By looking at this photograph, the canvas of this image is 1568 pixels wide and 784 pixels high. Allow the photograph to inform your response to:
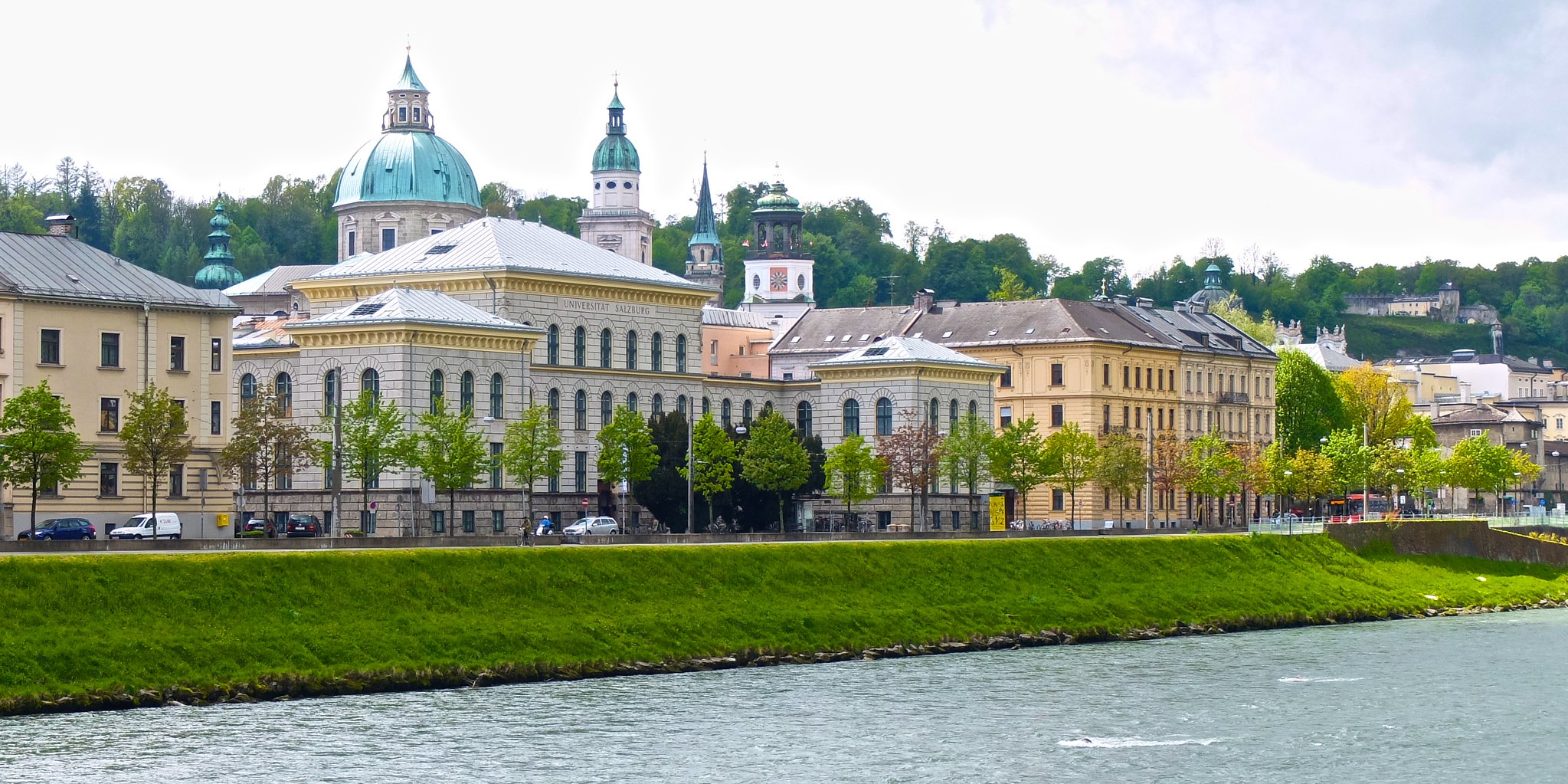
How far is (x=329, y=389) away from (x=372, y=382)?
2199mm

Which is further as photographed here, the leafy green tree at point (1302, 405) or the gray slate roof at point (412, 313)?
the leafy green tree at point (1302, 405)

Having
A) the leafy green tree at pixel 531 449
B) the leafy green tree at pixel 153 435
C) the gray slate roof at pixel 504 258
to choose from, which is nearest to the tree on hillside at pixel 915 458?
the gray slate roof at pixel 504 258

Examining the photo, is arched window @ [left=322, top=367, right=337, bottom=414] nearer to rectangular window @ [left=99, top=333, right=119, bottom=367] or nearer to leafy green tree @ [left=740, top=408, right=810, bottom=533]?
rectangular window @ [left=99, top=333, right=119, bottom=367]

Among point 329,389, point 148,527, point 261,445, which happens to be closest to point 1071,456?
point 329,389

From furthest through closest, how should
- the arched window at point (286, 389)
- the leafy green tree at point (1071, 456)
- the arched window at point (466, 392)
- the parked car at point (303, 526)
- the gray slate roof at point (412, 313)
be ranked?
the leafy green tree at point (1071, 456) → the arched window at point (286, 389) → the arched window at point (466, 392) → the gray slate roof at point (412, 313) → the parked car at point (303, 526)

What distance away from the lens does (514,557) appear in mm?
75312

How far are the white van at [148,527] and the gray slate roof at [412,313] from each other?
61.9 feet

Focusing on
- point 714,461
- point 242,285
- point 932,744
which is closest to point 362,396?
point 714,461

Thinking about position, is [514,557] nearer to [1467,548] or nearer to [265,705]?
[265,705]

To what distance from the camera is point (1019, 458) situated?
418 feet

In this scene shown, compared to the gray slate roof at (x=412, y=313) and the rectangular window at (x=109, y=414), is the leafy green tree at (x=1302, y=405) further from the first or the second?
the rectangular window at (x=109, y=414)

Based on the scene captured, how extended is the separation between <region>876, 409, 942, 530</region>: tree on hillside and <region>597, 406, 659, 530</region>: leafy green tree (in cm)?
1365

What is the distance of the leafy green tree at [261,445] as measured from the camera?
95.7 m

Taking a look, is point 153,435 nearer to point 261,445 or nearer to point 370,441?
point 261,445
